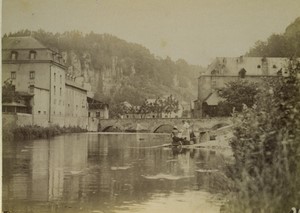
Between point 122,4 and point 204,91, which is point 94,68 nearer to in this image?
point 122,4

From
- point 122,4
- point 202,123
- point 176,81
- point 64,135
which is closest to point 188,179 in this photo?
point 202,123

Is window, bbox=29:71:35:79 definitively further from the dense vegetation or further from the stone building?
the dense vegetation

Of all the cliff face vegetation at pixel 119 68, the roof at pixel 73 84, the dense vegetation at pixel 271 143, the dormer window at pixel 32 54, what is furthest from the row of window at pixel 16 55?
the dense vegetation at pixel 271 143

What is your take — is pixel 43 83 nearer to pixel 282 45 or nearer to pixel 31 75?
pixel 31 75

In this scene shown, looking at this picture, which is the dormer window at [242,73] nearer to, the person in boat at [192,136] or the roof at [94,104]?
the person in boat at [192,136]

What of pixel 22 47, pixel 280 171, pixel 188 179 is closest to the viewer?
pixel 280 171

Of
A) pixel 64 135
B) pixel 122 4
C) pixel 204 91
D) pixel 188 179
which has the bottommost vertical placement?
pixel 188 179

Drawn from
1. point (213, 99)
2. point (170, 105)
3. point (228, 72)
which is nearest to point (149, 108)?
point (170, 105)
